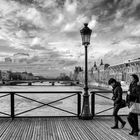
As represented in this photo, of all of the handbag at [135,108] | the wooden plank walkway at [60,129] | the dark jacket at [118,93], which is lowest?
the wooden plank walkway at [60,129]

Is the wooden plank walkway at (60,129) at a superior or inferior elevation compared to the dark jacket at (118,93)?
inferior

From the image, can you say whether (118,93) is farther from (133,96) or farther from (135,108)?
(135,108)

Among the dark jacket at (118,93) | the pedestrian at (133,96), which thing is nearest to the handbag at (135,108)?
the pedestrian at (133,96)

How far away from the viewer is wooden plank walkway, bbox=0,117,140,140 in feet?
19.1

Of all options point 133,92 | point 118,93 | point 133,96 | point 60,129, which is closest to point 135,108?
point 133,96

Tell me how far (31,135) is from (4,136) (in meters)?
0.83

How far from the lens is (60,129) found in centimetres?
655

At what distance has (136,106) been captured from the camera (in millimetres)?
5637

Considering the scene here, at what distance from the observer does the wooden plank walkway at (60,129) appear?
581 cm

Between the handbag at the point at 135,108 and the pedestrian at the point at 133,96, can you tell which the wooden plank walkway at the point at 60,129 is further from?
the handbag at the point at 135,108

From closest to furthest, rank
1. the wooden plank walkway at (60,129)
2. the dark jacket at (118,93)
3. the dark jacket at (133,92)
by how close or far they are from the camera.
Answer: the dark jacket at (133,92) < the wooden plank walkway at (60,129) < the dark jacket at (118,93)

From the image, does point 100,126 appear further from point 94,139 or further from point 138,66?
point 138,66

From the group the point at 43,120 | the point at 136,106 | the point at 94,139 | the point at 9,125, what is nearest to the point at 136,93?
the point at 136,106

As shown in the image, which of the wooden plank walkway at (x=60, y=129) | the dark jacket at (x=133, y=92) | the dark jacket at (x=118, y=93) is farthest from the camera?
the dark jacket at (x=118, y=93)
